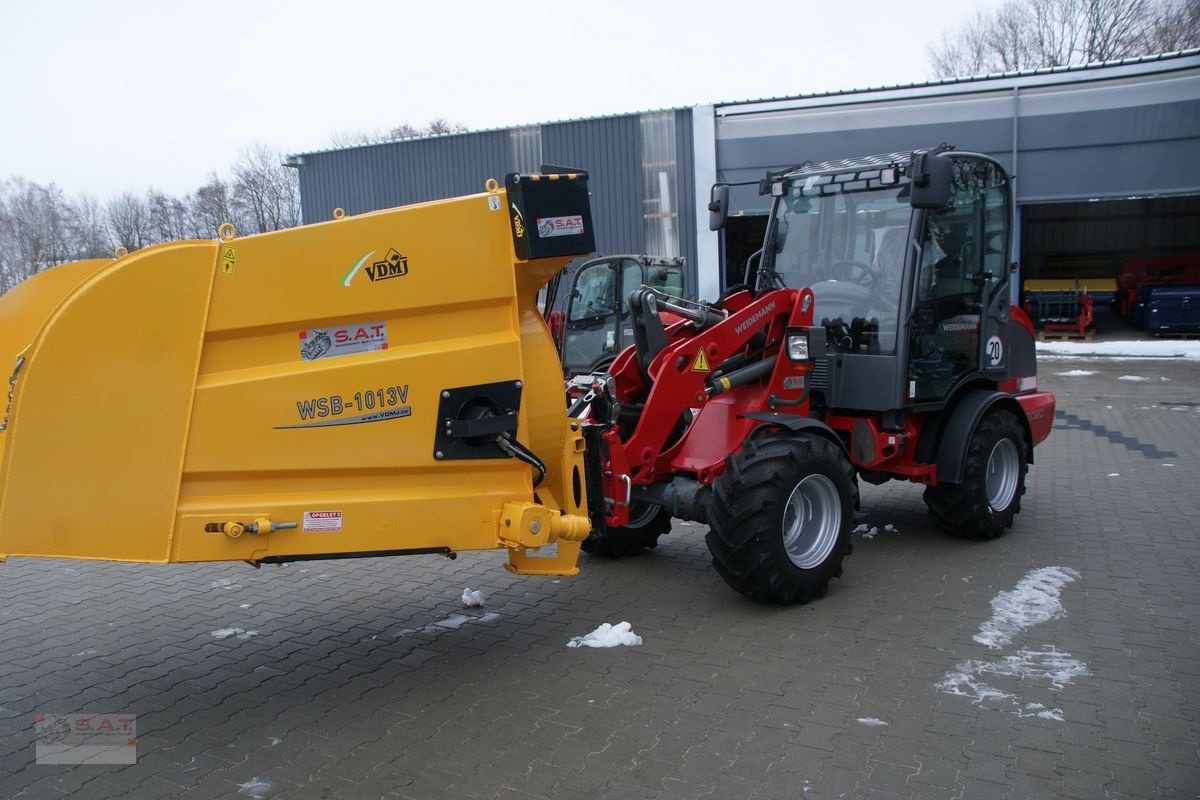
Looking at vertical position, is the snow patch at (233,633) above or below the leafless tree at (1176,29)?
below

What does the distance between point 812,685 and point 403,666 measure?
202 cm

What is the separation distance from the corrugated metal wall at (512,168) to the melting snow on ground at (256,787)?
59.2 feet

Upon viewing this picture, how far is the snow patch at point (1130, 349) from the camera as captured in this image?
19578 millimetres

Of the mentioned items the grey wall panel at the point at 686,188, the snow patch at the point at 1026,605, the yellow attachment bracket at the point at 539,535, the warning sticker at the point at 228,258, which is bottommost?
the snow patch at the point at 1026,605

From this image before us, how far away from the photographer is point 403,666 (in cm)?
472

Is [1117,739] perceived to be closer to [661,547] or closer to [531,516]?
[531,516]

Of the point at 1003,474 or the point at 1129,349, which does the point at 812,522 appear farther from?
the point at 1129,349

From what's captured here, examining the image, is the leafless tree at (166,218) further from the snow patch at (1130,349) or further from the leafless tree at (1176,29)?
the leafless tree at (1176,29)

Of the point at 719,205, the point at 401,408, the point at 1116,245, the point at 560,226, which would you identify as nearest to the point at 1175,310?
the point at 1116,245

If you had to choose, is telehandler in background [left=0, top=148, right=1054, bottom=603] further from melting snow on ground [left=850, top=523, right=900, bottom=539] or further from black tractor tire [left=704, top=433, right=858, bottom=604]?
melting snow on ground [left=850, top=523, right=900, bottom=539]

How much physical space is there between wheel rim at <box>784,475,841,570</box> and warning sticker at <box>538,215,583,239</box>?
6.91 ft

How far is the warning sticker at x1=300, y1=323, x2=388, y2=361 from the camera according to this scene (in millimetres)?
3947

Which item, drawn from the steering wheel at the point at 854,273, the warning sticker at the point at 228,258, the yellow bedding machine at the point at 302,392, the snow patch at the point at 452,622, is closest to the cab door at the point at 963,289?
the steering wheel at the point at 854,273

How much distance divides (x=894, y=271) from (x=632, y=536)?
2.48 metres
